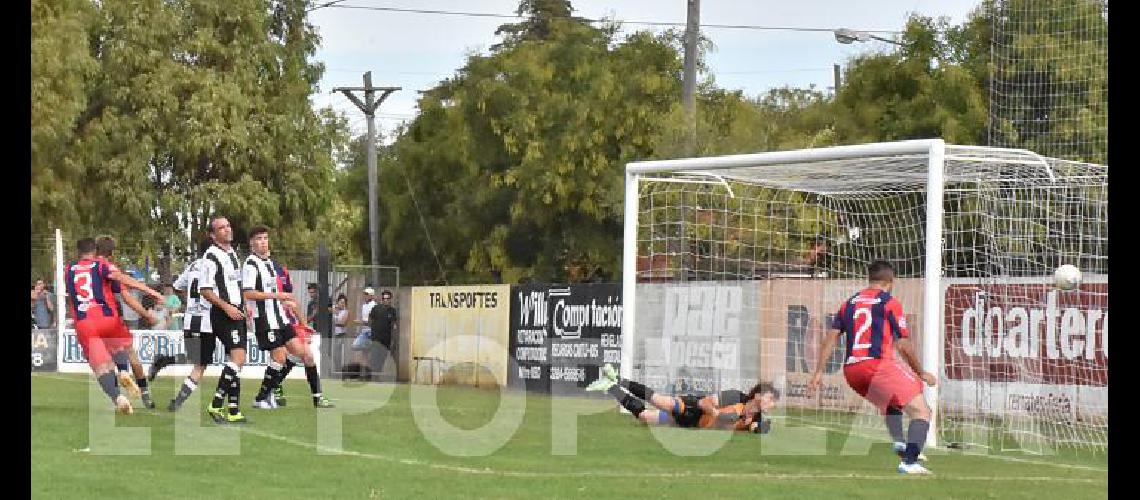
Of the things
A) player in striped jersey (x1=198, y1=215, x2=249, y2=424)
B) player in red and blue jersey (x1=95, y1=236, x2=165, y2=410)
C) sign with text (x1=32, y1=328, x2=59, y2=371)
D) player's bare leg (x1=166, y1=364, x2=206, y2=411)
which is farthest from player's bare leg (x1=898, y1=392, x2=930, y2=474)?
sign with text (x1=32, y1=328, x2=59, y2=371)

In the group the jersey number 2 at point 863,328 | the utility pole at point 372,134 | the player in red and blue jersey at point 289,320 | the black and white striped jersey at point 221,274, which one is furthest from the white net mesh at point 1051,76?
the utility pole at point 372,134

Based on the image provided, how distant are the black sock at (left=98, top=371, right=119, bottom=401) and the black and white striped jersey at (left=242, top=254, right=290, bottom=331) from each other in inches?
→ 69.5

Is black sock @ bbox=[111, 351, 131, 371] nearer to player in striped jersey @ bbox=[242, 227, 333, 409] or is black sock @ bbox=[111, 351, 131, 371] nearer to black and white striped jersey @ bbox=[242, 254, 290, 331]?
player in striped jersey @ bbox=[242, 227, 333, 409]

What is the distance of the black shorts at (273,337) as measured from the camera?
66.6ft

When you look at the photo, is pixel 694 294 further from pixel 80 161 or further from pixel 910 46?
pixel 80 161

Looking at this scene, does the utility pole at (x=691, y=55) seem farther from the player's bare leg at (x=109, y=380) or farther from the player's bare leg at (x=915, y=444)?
the player's bare leg at (x=915, y=444)

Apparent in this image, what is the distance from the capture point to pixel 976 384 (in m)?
22.8

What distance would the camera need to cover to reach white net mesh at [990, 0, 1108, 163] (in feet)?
99.9

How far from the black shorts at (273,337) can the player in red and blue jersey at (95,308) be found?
5.31 feet

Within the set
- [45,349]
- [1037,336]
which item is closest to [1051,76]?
[1037,336]

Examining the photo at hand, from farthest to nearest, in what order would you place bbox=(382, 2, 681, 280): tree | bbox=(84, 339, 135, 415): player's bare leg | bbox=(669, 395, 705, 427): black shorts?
bbox=(382, 2, 681, 280): tree → bbox=(669, 395, 705, 427): black shorts → bbox=(84, 339, 135, 415): player's bare leg

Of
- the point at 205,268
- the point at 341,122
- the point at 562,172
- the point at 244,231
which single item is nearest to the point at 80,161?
the point at 244,231

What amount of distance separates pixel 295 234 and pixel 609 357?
95.3ft

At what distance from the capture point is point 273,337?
66.7 ft
